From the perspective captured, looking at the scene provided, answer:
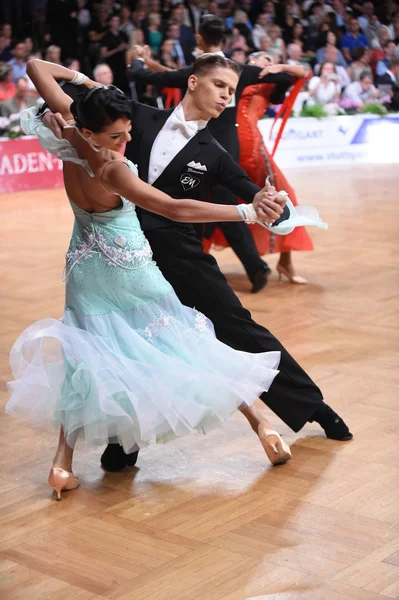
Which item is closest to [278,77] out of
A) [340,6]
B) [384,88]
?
[384,88]

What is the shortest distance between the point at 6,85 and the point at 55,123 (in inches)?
328

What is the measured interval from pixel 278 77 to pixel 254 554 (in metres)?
3.35

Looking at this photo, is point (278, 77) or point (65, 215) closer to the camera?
point (278, 77)

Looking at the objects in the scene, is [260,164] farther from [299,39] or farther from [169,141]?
[299,39]

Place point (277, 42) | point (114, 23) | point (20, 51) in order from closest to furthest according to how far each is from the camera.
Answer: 1. point (20, 51)
2. point (114, 23)
3. point (277, 42)

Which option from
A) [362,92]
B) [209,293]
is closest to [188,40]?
[362,92]

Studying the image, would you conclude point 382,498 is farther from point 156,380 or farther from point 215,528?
point 156,380

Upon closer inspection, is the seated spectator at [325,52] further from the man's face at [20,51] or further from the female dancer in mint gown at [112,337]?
the female dancer in mint gown at [112,337]

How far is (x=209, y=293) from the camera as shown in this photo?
3.16 m

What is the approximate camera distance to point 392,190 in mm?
9766

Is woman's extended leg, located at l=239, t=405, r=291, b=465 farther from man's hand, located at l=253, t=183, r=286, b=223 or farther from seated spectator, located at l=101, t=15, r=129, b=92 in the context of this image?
seated spectator, located at l=101, t=15, r=129, b=92

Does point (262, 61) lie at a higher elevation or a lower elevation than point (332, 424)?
higher

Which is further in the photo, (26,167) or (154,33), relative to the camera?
(154,33)

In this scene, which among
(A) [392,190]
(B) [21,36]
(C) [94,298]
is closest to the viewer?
(C) [94,298]
